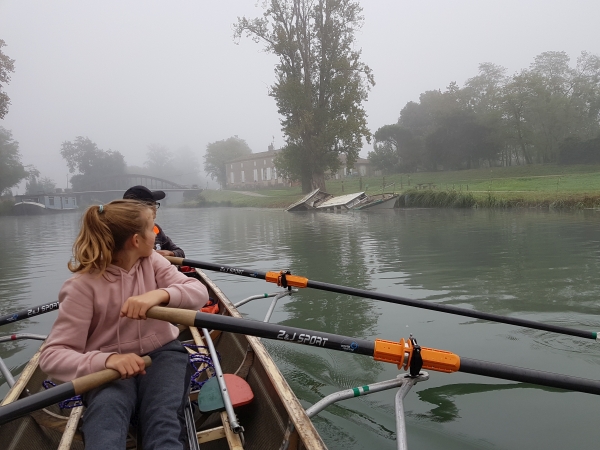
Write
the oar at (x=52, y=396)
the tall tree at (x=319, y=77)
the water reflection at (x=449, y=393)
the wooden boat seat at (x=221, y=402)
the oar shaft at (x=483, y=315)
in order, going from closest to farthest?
the oar at (x=52, y=396) < the wooden boat seat at (x=221, y=402) < the water reflection at (x=449, y=393) < the oar shaft at (x=483, y=315) < the tall tree at (x=319, y=77)

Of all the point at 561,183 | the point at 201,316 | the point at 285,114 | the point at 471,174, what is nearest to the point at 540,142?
the point at 471,174

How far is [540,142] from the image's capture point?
128ft

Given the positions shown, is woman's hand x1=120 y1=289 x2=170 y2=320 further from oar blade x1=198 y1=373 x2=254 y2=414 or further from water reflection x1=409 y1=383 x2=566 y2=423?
water reflection x1=409 y1=383 x2=566 y2=423

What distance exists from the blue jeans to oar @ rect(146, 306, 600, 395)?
0.29m

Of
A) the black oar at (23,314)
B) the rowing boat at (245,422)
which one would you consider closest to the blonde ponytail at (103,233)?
the rowing boat at (245,422)

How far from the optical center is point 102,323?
2.35 meters

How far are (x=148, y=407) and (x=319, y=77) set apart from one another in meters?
35.4

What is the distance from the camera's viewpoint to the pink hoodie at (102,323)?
218cm

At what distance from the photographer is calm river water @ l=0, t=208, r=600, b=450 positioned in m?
3.26

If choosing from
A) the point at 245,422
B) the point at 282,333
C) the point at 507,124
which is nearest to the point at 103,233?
the point at 282,333

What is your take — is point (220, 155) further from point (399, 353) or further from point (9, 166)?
point (399, 353)

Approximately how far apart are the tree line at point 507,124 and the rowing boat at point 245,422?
128ft

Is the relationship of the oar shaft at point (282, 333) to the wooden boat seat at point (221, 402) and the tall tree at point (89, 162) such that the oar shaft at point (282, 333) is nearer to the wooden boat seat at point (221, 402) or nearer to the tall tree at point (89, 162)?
the wooden boat seat at point (221, 402)

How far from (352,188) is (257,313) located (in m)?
35.6
